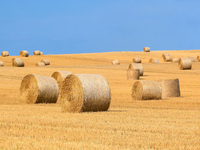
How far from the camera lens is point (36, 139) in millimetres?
7699

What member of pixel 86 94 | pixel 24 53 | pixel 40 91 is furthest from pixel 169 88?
pixel 24 53

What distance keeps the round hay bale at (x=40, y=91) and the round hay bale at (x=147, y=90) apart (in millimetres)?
4151

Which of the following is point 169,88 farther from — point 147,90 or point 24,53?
point 24,53

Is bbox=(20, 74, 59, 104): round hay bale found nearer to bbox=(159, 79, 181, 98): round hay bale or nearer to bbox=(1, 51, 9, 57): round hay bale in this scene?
bbox=(159, 79, 181, 98): round hay bale

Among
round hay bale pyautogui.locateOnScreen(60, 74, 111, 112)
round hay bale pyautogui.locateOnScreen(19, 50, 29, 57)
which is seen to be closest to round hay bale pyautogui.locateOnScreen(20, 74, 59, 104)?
round hay bale pyautogui.locateOnScreen(60, 74, 111, 112)

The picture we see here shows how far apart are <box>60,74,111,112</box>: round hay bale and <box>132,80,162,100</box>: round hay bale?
21.0 feet

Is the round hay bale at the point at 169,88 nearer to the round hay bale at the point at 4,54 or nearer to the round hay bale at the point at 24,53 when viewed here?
the round hay bale at the point at 24,53

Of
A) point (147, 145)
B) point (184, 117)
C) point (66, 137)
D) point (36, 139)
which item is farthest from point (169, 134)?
point (184, 117)

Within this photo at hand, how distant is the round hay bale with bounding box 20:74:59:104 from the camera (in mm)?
17266

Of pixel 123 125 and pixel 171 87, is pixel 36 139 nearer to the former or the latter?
pixel 123 125

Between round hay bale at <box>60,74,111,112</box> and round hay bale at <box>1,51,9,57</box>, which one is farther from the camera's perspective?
round hay bale at <box>1,51,9,57</box>

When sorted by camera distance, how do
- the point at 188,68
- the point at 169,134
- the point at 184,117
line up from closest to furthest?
1. the point at 169,134
2. the point at 184,117
3. the point at 188,68

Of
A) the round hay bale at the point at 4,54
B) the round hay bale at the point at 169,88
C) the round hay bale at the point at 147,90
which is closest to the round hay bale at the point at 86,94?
the round hay bale at the point at 147,90

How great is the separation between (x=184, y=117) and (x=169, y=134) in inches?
Result: 133
